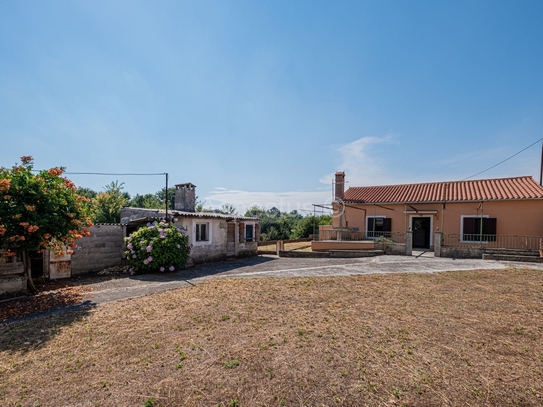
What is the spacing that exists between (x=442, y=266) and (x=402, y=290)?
5.74 m

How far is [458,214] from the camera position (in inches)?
713

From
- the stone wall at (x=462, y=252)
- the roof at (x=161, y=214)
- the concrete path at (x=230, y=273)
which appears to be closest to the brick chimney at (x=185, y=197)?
the roof at (x=161, y=214)

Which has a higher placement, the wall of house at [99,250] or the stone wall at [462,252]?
the wall of house at [99,250]

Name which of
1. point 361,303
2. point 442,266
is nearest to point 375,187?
point 442,266

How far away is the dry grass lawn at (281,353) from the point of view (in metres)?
3.45

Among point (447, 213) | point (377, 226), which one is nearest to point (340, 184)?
point (377, 226)

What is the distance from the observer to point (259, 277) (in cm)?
1059

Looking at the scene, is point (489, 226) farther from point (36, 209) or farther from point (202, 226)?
point (36, 209)

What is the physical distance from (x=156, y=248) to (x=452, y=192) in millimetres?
19658

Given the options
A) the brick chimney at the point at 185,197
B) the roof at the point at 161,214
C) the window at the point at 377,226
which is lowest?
the window at the point at 377,226

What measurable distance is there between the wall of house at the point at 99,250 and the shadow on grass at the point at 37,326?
4.38m

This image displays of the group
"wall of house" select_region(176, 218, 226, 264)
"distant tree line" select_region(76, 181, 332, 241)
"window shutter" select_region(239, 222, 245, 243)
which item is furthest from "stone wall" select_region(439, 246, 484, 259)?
"wall of house" select_region(176, 218, 226, 264)

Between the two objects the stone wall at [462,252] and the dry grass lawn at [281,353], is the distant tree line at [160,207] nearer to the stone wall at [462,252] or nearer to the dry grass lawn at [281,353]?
the dry grass lawn at [281,353]

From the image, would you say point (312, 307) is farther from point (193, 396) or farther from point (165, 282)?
point (165, 282)
